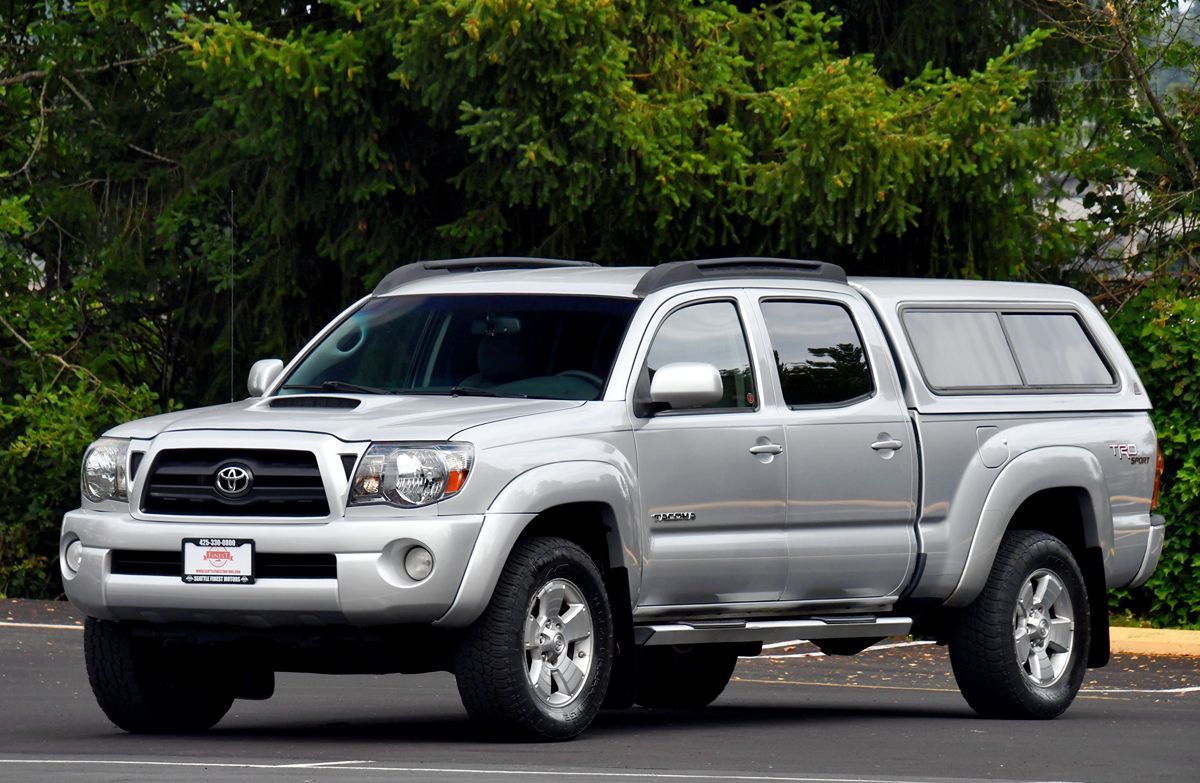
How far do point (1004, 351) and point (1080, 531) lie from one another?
1093mm

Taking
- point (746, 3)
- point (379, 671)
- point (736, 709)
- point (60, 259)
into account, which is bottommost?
point (736, 709)

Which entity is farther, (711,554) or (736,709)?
(736,709)

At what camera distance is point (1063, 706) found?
12.5 m

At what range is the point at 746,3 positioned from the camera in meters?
20.0

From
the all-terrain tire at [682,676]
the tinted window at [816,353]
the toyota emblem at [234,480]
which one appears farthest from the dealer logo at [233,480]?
the all-terrain tire at [682,676]

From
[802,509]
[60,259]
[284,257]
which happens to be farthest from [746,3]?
[802,509]

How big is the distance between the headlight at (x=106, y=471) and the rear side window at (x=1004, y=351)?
406 centimetres

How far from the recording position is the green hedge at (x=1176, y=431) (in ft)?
58.7

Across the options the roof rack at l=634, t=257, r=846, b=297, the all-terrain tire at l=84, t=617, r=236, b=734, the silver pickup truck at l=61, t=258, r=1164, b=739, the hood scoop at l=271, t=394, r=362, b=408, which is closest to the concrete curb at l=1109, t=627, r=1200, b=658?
the silver pickup truck at l=61, t=258, r=1164, b=739

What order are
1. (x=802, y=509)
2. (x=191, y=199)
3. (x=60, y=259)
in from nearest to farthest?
(x=802, y=509) < (x=191, y=199) < (x=60, y=259)

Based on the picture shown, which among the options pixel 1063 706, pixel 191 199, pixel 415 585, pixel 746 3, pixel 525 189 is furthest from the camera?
pixel 191 199

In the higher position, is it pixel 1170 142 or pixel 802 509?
pixel 1170 142

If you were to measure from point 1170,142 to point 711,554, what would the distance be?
1142cm

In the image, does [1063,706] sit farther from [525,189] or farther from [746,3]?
[746,3]
